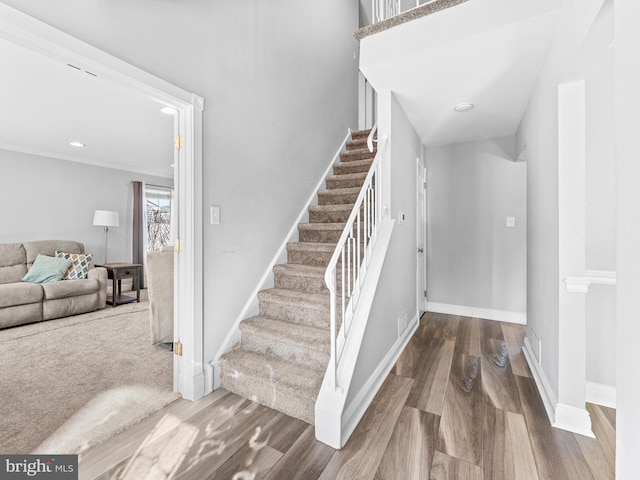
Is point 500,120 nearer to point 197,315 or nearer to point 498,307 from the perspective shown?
point 498,307

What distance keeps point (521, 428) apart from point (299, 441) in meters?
1.29

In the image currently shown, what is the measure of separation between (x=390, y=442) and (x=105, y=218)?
18.1 ft

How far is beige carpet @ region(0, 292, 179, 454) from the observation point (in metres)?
1.65

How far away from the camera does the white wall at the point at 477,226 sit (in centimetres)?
364

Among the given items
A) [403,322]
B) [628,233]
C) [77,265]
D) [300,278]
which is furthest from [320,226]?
[77,265]

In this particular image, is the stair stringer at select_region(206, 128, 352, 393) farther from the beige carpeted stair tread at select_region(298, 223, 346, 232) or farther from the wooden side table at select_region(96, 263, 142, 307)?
the wooden side table at select_region(96, 263, 142, 307)

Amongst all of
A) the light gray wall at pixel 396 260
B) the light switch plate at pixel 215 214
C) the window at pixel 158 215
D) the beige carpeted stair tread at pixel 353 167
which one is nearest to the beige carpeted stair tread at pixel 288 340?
the light gray wall at pixel 396 260

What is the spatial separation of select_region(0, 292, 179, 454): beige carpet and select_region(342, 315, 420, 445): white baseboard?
121 centimetres

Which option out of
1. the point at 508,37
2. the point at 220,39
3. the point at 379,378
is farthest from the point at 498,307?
the point at 220,39

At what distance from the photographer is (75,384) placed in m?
2.18

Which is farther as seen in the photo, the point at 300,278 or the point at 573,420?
the point at 300,278

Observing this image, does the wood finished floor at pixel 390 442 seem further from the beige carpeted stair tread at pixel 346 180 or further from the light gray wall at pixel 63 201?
the light gray wall at pixel 63 201

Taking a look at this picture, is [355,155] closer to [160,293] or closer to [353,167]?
[353,167]

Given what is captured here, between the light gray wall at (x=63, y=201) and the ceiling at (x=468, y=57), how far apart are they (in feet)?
17.4
